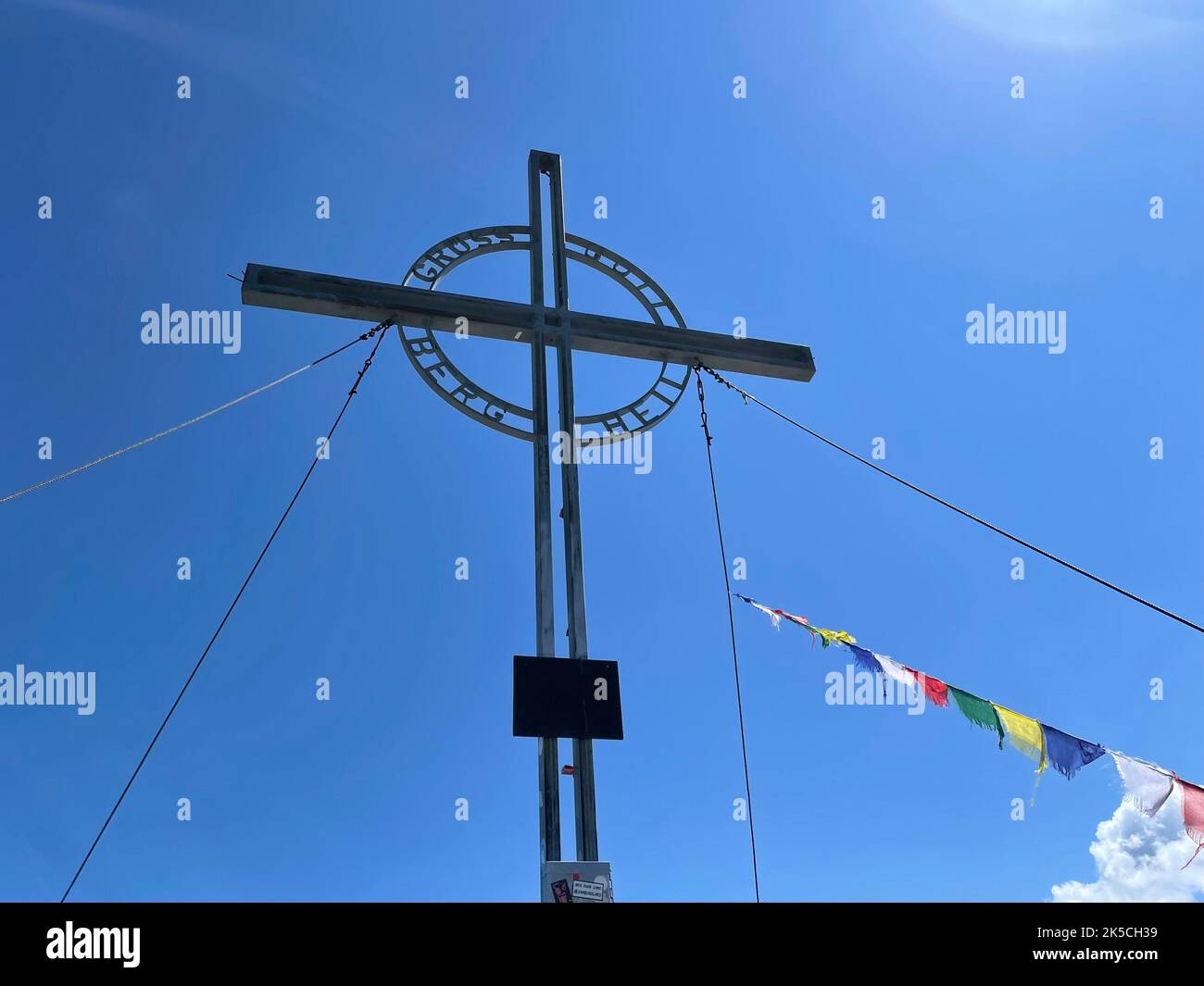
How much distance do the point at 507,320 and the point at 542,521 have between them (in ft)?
7.15

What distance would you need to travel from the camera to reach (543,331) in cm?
889

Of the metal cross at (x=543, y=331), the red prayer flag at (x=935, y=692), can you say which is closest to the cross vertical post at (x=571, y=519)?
the metal cross at (x=543, y=331)

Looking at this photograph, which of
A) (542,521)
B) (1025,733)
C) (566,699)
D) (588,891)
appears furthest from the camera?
(1025,733)

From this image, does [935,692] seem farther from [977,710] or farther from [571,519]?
Result: [571,519]

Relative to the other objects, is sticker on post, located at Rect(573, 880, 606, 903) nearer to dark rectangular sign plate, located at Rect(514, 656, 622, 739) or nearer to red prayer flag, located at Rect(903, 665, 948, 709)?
dark rectangular sign plate, located at Rect(514, 656, 622, 739)

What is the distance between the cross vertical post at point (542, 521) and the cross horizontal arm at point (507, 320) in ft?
1.07

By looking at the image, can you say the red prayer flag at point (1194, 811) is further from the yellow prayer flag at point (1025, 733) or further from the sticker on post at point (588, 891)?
the sticker on post at point (588, 891)

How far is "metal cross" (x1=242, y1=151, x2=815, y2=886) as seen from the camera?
25.9 feet

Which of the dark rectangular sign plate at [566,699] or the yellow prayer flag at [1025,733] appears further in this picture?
the yellow prayer flag at [1025,733]

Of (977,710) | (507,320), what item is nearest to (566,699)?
(507,320)

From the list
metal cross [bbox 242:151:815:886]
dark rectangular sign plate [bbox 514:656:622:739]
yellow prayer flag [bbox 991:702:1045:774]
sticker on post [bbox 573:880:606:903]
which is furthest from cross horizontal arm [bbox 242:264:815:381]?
sticker on post [bbox 573:880:606:903]

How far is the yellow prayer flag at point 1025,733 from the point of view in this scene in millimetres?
9359
